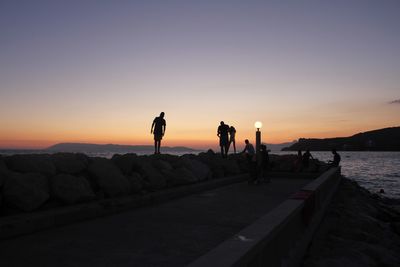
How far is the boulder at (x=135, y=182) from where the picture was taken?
343 inches

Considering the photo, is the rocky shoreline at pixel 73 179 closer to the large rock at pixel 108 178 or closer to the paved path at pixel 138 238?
the large rock at pixel 108 178

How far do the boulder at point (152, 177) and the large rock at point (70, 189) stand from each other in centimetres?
241

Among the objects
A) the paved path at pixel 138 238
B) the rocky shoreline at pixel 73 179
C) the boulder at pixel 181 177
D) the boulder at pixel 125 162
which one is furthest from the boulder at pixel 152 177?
the paved path at pixel 138 238

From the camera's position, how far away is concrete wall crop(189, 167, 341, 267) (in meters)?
3.16

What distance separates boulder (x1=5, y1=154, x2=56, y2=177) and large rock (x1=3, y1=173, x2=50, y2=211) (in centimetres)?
49

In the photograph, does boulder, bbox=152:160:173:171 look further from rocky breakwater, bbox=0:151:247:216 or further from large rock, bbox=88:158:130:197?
large rock, bbox=88:158:130:197

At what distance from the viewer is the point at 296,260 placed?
579 cm

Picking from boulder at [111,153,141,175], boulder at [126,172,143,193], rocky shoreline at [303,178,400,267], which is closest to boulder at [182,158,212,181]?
boulder at [111,153,141,175]

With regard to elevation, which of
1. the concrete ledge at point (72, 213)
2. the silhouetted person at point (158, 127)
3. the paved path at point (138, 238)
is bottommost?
the paved path at point (138, 238)

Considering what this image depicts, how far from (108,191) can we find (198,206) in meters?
2.01

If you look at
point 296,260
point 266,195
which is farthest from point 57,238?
point 266,195

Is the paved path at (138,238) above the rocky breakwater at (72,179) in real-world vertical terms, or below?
below

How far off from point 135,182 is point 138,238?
11.1 feet

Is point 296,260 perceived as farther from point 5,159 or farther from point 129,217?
point 5,159
